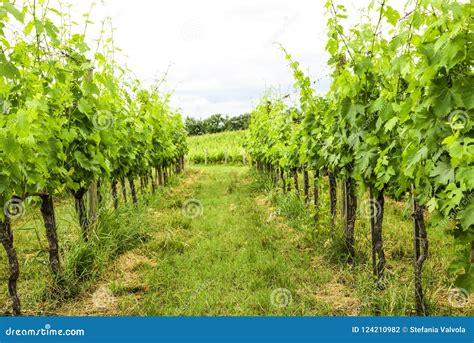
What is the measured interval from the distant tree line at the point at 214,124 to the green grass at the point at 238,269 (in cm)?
5004

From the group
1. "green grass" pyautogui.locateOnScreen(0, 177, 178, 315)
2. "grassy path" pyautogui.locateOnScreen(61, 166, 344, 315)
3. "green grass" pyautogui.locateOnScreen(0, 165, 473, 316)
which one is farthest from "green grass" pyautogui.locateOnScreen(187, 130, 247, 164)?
"green grass" pyautogui.locateOnScreen(0, 177, 178, 315)

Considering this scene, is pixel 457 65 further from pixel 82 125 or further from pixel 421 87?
pixel 82 125

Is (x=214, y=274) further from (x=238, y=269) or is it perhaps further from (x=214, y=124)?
(x=214, y=124)

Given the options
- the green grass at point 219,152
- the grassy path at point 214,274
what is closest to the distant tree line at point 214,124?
the green grass at point 219,152

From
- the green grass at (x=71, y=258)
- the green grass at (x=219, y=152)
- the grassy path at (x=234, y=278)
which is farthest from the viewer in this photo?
the green grass at (x=219, y=152)

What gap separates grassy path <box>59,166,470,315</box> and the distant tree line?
165 ft

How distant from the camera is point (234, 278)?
5.78 meters

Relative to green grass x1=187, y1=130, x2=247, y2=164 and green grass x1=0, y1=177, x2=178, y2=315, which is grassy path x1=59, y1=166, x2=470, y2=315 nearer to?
green grass x1=0, y1=177, x2=178, y2=315

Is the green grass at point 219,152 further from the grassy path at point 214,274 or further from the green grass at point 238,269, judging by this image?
the green grass at point 238,269

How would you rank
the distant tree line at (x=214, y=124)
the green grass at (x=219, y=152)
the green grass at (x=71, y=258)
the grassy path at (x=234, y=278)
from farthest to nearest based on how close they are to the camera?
1. the distant tree line at (x=214, y=124)
2. the green grass at (x=219, y=152)
3. the green grass at (x=71, y=258)
4. the grassy path at (x=234, y=278)

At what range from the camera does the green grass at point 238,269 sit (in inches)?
189

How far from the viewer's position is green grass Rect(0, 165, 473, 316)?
15.7 feet

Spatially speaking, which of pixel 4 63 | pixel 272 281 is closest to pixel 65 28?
pixel 4 63

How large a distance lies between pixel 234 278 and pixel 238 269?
237mm
